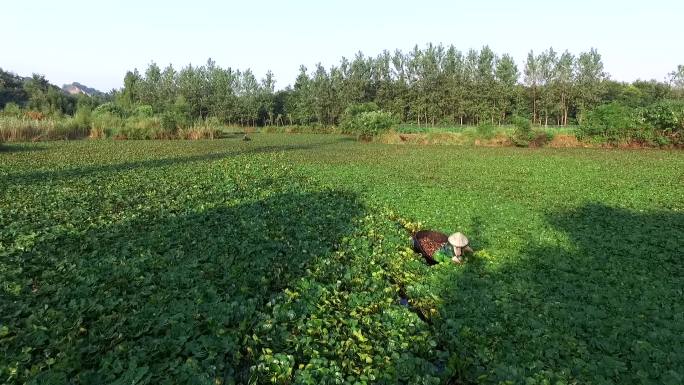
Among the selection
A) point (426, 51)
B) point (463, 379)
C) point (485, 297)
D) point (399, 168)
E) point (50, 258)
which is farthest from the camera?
point (426, 51)

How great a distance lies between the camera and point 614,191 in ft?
44.0

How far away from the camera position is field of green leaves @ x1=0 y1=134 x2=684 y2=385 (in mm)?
4152

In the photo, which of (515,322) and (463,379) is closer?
(463,379)

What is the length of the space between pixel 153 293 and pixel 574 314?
18.0ft

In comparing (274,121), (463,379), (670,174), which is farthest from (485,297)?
(274,121)

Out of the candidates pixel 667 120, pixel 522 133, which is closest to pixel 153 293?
pixel 522 133

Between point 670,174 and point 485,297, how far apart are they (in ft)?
51.4

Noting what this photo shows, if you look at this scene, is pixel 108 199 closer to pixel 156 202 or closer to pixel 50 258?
pixel 156 202

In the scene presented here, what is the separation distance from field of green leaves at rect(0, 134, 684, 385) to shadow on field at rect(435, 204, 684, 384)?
27 mm

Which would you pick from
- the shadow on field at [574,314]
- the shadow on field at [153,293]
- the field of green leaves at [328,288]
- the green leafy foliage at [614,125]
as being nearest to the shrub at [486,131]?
the green leafy foliage at [614,125]

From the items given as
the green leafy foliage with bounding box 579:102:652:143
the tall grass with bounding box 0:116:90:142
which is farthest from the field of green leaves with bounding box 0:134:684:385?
the green leafy foliage with bounding box 579:102:652:143

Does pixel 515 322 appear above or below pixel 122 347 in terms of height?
below

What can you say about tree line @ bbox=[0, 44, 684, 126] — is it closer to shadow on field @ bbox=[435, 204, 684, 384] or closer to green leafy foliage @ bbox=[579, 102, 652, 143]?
green leafy foliage @ bbox=[579, 102, 652, 143]

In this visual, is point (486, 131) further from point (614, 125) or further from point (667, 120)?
point (667, 120)
